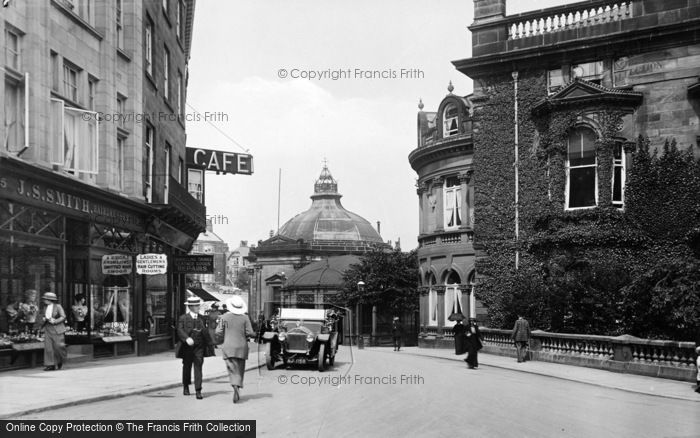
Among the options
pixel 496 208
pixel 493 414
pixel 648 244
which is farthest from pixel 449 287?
pixel 493 414

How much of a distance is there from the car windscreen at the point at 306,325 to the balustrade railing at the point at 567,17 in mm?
17197

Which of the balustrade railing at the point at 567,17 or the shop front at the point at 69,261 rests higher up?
the balustrade railing at the point at 567,17

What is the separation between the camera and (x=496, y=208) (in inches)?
1366

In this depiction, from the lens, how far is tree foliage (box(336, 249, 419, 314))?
6075 centimetres

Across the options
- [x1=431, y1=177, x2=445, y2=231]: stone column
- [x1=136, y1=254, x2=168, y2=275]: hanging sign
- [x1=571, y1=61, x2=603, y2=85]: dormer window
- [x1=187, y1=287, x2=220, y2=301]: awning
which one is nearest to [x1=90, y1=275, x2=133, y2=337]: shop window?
[x1=136, y1=254, x2=168, y2=275]: hanging sign

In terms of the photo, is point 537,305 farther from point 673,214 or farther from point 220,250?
point 220,250

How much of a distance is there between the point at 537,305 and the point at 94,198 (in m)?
15.7

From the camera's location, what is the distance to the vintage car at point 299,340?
2120cm

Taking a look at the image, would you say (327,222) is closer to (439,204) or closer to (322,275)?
(322,275)

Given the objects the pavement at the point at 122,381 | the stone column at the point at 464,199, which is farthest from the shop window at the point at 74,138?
the stone column at the point at 464,199

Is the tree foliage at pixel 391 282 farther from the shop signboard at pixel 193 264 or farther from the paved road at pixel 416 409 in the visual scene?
the paved road at pixel 416 409

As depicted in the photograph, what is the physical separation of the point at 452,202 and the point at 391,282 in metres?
21.9

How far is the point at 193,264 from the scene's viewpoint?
30312 millimetres

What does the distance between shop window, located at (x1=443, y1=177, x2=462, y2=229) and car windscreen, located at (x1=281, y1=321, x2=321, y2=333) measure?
711 inches
